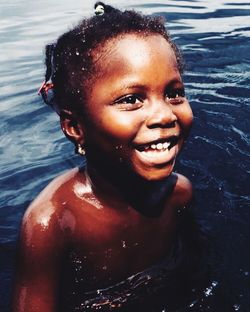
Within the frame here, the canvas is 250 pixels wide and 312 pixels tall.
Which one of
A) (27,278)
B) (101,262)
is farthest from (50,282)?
(101,262)

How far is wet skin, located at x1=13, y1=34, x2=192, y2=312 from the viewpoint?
1.85 metres

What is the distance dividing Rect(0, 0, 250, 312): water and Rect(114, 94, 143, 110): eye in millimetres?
1178

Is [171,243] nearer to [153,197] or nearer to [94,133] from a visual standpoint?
[153,197]

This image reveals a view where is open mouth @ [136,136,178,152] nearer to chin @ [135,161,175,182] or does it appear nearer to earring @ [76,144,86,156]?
chin @ [135,161,175,182]

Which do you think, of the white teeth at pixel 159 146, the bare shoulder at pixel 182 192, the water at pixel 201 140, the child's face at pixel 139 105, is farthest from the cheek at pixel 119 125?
the water at pixel 201 140

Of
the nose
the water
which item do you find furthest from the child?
the water

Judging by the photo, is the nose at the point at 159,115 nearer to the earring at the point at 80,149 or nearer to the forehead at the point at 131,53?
the forehead at the point at 131,53

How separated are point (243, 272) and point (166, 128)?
3.65ft

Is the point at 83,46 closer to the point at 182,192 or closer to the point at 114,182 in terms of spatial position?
the point at 114,182

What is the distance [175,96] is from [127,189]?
1.94ft

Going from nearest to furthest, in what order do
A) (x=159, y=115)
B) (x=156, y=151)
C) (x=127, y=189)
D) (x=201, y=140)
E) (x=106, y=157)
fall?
(x=159, y=115), (x=156, y=151), (x=106, y=157), (x=127, y=189), (x=201, y=140)

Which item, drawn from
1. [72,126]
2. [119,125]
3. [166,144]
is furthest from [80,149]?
[166,144]

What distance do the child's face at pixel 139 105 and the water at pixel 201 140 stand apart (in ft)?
3.09

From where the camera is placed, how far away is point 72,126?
2141 mm
